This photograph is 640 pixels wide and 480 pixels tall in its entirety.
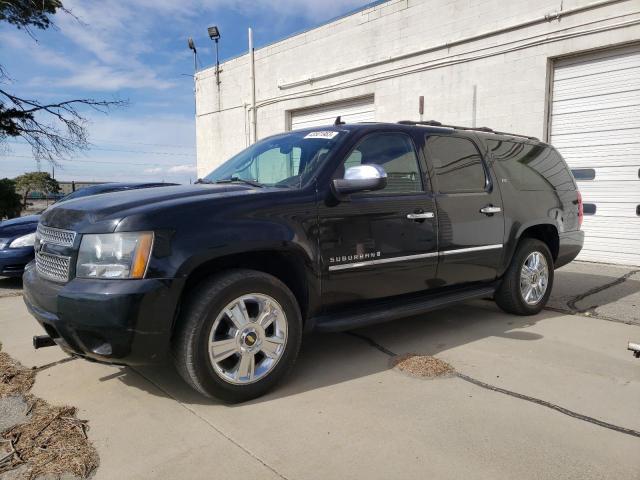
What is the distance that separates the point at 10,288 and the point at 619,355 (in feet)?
24.2

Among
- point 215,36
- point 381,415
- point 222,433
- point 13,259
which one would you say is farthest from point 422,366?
point 215,36

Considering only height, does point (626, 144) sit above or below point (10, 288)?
above

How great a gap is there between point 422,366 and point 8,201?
18.2 meters

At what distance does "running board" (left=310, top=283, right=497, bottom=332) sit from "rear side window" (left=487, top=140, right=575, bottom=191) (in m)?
1.25

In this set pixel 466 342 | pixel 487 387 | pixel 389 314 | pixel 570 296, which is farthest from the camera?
pixel 570 296

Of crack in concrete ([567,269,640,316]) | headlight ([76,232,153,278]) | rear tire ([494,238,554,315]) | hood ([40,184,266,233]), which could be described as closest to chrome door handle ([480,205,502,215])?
rear tire ([494,238,554,315])

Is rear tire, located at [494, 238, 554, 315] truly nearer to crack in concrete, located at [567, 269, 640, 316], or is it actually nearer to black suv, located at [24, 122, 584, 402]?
black suv, located at [24, 122, 584, 402]

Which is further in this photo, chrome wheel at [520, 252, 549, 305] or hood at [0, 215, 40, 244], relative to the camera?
hood at [0, 215, 40, 244]

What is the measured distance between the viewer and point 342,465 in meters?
2.42

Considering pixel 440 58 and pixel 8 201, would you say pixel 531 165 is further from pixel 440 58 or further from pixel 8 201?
pixel 8 201

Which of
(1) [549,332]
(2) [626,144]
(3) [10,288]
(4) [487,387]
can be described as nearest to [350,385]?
(4) [487,387]

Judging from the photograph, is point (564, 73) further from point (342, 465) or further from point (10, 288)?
point (10, 288)

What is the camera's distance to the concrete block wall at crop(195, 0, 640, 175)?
330 inches

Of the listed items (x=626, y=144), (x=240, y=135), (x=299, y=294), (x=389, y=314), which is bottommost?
(x=389, y=314)
